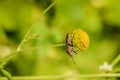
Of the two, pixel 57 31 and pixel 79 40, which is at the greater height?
pixel 57 31

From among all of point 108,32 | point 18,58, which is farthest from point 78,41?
point 108,32

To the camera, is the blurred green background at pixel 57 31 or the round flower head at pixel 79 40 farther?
the blurred green background at pixel 57 31

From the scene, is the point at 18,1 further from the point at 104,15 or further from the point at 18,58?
the point at 104,15

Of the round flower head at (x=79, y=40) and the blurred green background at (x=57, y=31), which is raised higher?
the blurred green background at (x=57, y=31)

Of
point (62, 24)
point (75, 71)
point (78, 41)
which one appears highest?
point (62, 24)

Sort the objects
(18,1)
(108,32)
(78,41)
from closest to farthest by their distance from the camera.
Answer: (78,41), (18,1), (108,32)

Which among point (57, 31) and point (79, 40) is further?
point (57, 31)

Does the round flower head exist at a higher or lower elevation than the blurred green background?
lower

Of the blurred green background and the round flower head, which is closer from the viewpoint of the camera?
the round flower head
